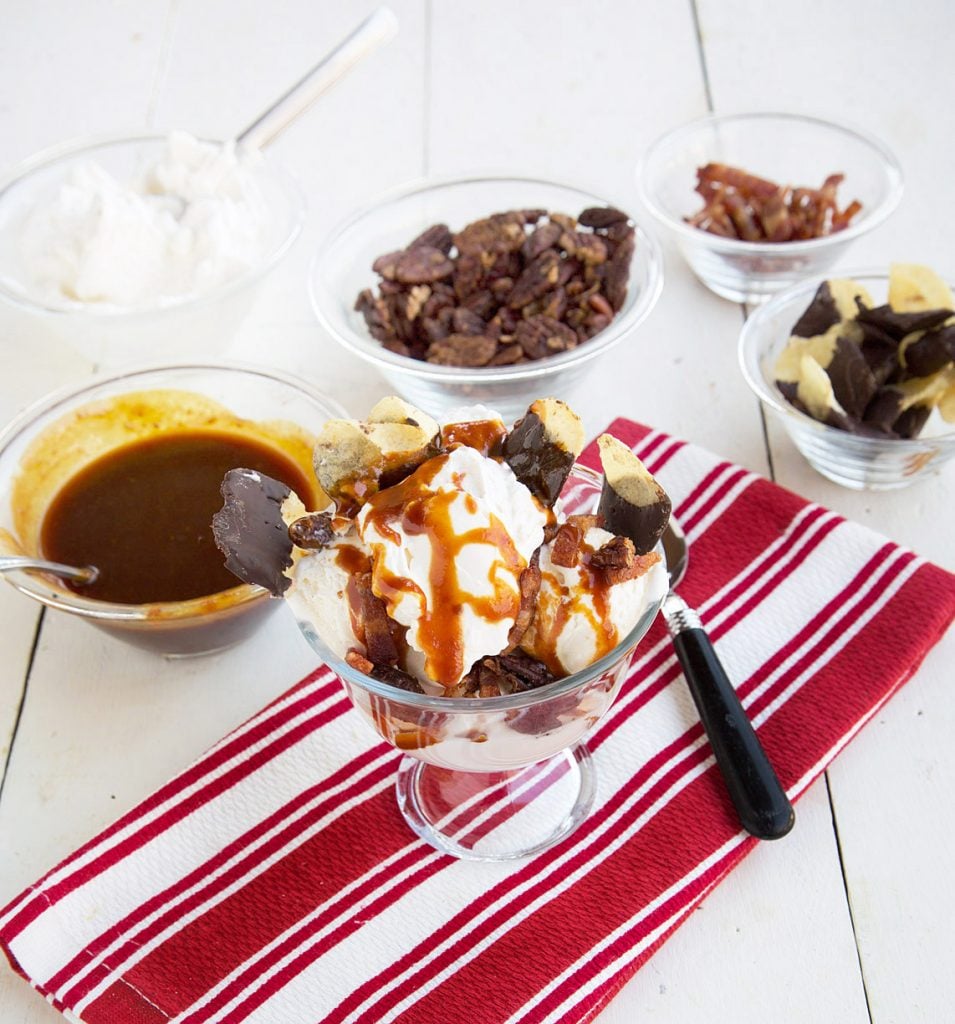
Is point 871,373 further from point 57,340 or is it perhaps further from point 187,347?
point 57,340

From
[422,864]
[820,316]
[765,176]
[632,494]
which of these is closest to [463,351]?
[820,316]

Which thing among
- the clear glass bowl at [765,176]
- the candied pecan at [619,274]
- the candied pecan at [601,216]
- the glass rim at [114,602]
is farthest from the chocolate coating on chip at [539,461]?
the clear glass bowl at [765,176]

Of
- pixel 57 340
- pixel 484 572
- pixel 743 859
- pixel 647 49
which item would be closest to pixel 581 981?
pixel 743 859

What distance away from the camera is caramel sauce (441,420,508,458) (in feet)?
3.43

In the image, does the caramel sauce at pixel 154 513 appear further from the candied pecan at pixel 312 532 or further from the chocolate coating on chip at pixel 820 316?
the chocolate coating on chip at pixel 820 316

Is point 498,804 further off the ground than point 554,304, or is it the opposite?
point 554,304

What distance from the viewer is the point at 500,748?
1.06 metres

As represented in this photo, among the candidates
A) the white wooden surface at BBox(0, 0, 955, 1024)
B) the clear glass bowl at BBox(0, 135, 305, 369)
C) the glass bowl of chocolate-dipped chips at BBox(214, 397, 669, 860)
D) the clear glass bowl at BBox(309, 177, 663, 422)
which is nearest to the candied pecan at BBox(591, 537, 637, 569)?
the glass bowl of chocolate-dipped chips at BBox(214, 397, 669, 860)

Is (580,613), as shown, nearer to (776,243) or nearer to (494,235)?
(494,235)

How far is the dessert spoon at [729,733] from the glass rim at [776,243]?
711 mm

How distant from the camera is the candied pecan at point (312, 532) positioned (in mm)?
982

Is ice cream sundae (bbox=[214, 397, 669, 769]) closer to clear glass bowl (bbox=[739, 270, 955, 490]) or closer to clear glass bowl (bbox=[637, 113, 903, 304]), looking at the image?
clear glass bowl (bbox=[739, 270, 955, 490])

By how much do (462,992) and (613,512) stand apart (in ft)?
1.63

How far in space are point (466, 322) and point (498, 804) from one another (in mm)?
717
